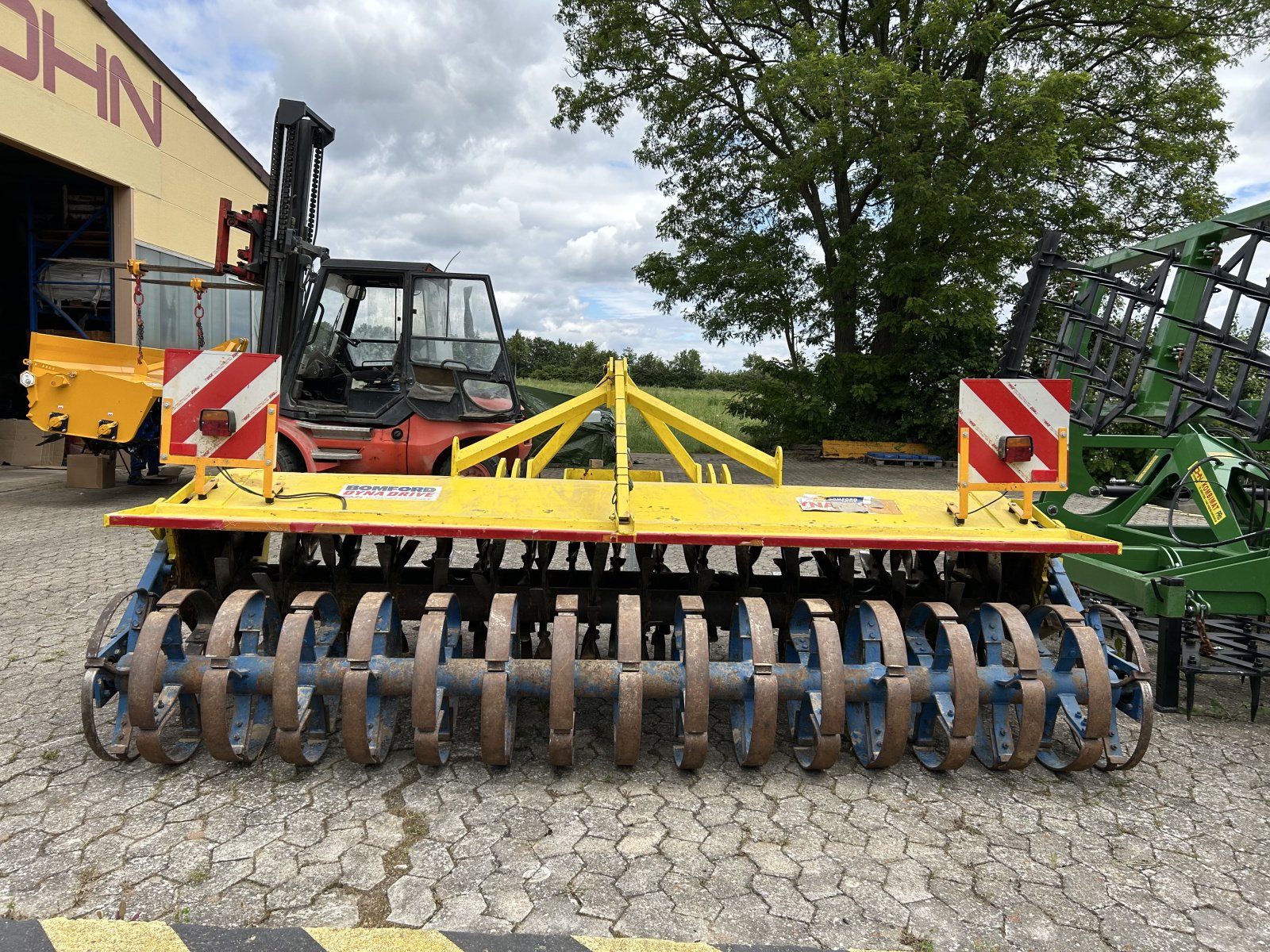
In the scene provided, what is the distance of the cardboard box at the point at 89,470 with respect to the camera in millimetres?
10219

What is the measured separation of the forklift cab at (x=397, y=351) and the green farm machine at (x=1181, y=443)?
5001 millimetres

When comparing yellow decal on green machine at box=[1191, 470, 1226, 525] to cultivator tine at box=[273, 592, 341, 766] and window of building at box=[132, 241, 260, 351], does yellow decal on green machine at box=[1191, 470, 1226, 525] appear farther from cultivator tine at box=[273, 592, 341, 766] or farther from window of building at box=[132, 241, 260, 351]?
window of building at box=[132, 241, 260, 351]

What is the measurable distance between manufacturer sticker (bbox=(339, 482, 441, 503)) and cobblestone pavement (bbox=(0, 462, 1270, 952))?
3.32ft

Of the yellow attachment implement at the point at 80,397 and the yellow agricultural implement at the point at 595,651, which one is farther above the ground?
the yellow attachment implement at the point at 80,397

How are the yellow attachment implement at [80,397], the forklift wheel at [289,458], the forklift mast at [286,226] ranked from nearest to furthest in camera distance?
the forklift wheel at [289,458]
the forklift mast at [286,226]
the yellow attachment implement at [80,397]

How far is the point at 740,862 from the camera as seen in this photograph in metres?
2.67

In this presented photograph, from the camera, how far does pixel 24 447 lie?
13344mm

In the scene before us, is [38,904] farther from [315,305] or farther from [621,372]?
[315,305]

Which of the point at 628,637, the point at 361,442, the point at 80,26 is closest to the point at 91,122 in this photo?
the point at 80,26

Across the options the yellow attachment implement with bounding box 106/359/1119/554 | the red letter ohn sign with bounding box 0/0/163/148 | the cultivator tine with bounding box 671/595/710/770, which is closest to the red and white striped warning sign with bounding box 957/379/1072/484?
the yellow attachment implement with bounding box 106/359/1119/554

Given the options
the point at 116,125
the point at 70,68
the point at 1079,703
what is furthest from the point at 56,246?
the point at 1079,703

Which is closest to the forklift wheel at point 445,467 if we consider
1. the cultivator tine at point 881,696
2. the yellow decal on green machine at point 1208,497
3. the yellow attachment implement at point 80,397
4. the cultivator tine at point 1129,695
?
the yellow attachment implement at point 80,397

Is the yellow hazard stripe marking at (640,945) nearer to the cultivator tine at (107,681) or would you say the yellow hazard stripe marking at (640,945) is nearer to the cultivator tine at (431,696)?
the cultivator tine at (431,696)

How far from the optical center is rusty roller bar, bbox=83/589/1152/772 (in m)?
3.05
